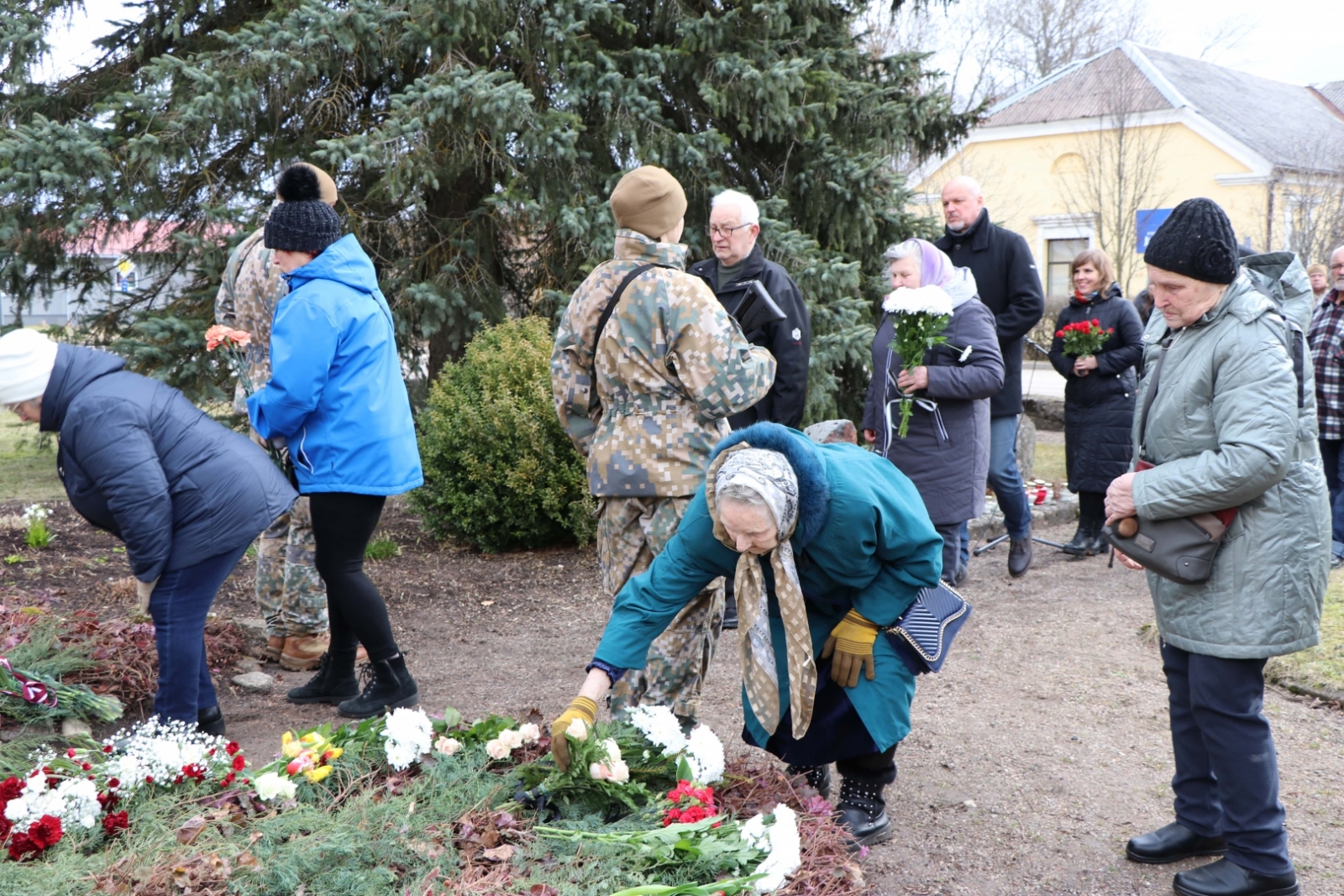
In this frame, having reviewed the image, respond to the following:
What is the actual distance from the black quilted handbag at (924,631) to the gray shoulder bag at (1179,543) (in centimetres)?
52

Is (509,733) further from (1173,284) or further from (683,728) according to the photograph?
(1173,284)

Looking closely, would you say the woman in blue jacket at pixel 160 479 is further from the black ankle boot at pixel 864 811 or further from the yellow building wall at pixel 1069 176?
the yellow building wall at pixel 1069 176

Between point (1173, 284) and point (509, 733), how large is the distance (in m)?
2.14

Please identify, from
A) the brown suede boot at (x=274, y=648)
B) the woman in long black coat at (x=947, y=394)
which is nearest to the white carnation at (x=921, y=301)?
the woman in long black coat at (x=947, y=394)

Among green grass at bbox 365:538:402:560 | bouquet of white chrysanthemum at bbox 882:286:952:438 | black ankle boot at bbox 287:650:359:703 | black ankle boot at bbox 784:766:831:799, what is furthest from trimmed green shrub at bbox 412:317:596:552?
black ankle boot at bbox 784:766:831:799

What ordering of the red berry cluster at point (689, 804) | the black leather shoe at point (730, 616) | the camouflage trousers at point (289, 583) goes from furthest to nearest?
the black leather shoe at point (730, 616) < the camouflage trousers at point (289, 583) < the red berry cluster at point (689, 804)

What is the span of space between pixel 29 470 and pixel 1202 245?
11074 millimetres

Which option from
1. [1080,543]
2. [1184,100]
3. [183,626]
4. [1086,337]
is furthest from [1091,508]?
[1184,100]

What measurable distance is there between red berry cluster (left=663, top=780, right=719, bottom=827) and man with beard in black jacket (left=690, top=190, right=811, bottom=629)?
224cm

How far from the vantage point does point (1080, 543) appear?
7324 mm

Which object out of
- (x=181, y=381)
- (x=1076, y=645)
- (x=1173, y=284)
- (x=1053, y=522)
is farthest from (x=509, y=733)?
(x=1053, y=522)

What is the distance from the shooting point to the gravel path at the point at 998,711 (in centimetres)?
332

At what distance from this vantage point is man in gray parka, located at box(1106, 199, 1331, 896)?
2.80 meters

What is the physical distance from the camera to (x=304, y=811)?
2758 mm
